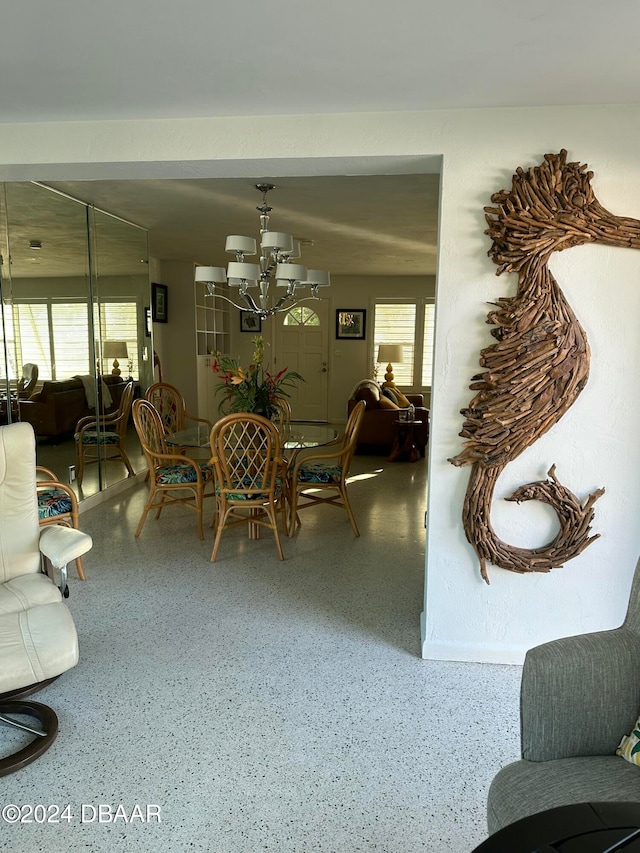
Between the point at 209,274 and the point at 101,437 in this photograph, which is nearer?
the point at 209,274

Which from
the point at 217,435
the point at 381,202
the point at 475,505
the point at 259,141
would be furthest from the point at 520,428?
the point at 381,202

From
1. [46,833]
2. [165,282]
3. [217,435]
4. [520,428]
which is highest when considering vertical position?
[165,282]

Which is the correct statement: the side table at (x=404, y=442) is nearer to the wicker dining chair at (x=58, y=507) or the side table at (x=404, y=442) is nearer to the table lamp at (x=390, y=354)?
the table lamp at (x=390, y=354)

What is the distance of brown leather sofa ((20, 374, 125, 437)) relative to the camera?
4398 millimetres

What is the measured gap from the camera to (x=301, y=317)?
10.1 metres

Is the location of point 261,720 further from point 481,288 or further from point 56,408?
point 56,408

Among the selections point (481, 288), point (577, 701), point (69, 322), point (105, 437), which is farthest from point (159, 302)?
point (577, 701)

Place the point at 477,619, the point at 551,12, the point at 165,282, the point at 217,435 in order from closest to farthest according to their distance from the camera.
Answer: the point at 551,12 < the point at 477,619 < the point at 217,435 < the point at 165,282

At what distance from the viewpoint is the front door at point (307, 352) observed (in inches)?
399

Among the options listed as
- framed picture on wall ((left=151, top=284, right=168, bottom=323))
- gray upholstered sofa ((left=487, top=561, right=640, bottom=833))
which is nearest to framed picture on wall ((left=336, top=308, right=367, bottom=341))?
framed picture on wall ((left=151, top=284, right=168, bottom=323))

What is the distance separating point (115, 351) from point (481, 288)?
3.91 metres

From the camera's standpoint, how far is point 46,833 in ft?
6.03

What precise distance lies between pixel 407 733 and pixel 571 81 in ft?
8.17

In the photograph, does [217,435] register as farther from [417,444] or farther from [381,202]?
[417,444]
